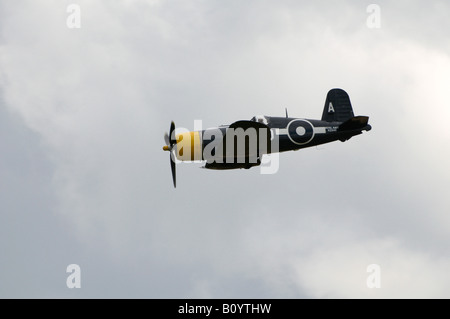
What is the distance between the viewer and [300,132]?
128 feet

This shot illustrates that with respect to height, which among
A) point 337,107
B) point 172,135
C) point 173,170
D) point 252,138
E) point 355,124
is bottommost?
point 173,170

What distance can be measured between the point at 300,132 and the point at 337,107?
127 inches

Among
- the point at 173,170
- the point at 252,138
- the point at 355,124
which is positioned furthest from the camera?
the point at 355,124

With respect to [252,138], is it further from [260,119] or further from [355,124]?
[355,124]

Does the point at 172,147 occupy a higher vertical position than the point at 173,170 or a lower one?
higher

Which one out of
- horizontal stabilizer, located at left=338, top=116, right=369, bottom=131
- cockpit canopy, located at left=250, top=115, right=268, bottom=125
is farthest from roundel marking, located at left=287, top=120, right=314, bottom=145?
horizontal stabilizer, located at left=338, top=116, right=369, bottom=131

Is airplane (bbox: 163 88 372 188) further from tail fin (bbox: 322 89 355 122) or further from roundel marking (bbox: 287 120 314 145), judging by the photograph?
tail fin (bbox: 322 89 355 122)

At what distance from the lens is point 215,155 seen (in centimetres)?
3791

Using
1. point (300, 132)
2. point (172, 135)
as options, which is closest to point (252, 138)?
point (300, 132)

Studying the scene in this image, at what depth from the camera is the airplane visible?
3731 cm

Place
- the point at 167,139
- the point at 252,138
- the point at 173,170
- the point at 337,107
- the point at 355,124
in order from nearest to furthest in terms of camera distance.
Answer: the point at 252,138
the point at 173,170
the point at 167,139
the point at 355,124
the point at 337,107
